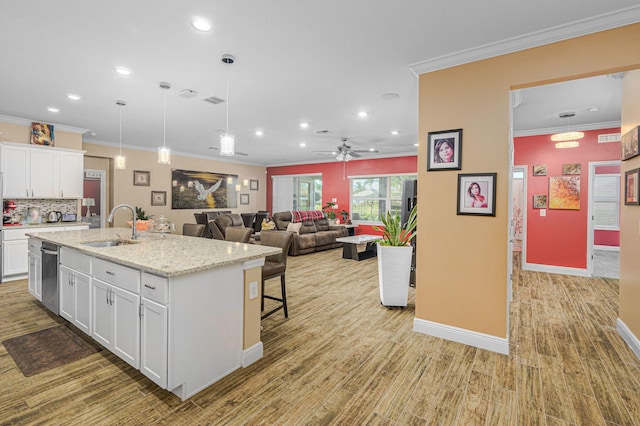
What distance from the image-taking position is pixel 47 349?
2.67 meters

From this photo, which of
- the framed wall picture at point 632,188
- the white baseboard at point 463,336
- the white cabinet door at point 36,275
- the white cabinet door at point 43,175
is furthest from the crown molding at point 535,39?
the white cabinet door at point 43,175

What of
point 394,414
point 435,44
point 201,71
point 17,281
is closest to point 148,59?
point 201,71

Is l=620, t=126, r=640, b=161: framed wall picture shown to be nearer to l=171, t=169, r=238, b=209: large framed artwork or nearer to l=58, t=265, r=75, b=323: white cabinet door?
l=58, t=265, r=75, b=323: white cabinet door

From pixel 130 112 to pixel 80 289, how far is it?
3203 millimetres

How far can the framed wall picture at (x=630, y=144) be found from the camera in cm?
277

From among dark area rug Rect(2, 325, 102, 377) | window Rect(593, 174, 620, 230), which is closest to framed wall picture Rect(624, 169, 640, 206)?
dark area rug Rect(2, 325, 102, 377)

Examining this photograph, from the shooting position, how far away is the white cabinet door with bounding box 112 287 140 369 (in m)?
2.14

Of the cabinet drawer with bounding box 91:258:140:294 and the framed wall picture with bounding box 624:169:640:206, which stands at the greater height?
the framed wall picture with bounding box 624:169:640:206

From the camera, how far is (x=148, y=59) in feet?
9.87

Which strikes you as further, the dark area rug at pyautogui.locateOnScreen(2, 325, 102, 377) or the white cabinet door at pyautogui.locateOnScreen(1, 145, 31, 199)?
the white cabinet door at pyautogui.locateOnScreen(1, 145, 31, 199)

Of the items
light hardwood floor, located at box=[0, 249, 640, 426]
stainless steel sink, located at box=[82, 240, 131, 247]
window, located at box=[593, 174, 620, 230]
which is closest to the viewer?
light hardwood floor, located at box=[0, 249, 640, 426]

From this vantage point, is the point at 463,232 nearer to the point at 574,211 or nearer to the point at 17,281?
the point at 574,211

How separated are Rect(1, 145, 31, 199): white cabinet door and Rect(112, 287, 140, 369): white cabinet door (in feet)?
14.3

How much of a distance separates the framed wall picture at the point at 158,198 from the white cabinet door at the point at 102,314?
21.2 feet
